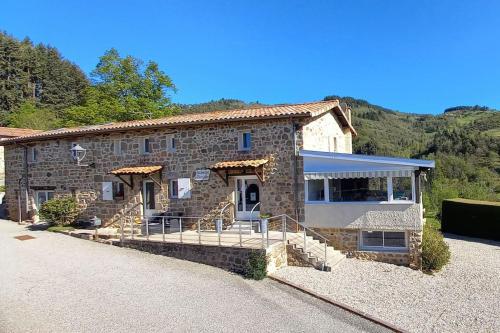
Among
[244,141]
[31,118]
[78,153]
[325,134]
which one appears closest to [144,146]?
[78,153]

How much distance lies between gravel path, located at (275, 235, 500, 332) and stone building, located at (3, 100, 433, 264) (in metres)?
1.60

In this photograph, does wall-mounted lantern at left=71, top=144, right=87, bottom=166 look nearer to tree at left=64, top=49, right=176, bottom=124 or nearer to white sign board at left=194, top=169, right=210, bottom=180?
white sign board at left=194, top=169, right=210, bottom=180

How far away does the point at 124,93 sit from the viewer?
45.4m

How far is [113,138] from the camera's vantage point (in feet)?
71.9

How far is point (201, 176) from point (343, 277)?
8.60 m

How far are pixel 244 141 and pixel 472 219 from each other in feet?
53.5

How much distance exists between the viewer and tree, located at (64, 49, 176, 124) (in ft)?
142

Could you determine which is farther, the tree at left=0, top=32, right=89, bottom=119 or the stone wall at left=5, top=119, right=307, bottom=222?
the tree at left=0, top=32, right=89, bottom=119

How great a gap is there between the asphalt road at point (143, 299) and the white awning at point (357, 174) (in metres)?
5.64

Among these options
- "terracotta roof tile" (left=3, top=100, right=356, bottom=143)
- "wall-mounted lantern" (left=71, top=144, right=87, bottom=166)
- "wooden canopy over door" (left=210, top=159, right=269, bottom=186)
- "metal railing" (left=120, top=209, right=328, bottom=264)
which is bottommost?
"metal railing" (left=120, top=209, right=328, bottom=264)

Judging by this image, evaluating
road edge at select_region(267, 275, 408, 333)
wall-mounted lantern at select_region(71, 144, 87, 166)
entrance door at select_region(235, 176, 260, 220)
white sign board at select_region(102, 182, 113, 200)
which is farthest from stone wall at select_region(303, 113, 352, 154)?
wall-mounted lantern at select_region(71, 144, 87, 166)

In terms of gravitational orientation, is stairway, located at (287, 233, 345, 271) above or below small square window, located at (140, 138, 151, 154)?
below

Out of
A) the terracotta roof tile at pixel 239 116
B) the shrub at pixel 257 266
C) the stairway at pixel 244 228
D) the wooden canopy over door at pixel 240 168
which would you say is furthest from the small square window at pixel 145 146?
the shrub at pixel 257 266

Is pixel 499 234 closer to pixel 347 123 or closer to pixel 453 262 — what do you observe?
pixel 453 262
